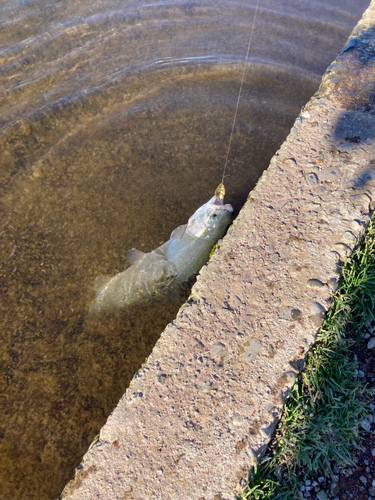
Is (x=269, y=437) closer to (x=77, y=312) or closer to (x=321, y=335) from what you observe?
(x=321, y=335)

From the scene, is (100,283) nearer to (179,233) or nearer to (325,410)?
(179,233)

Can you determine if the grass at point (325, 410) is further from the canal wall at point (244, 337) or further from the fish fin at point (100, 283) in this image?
the fish fin at point (100, 283)

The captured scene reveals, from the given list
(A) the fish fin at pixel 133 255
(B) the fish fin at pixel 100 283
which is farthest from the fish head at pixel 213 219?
(B) the fish fin at pixel 100 283

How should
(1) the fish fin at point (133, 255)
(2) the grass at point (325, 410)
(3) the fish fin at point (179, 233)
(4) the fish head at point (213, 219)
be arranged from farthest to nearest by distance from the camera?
(1) the fish fin at point (133, 255)
(3) the fish fin at point (179, 233)
(4) the fish head at point (213, 219)
(2) the grass at point (325, 410)

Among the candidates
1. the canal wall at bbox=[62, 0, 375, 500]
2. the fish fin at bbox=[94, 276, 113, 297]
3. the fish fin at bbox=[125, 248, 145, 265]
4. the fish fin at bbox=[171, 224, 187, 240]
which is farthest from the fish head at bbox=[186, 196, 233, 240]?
the fish fin at bbox=[94, 276, 113, 297]

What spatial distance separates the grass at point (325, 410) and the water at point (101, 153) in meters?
1.47

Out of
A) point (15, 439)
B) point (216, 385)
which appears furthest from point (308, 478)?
point (15, 439)

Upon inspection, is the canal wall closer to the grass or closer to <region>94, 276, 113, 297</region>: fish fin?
the grass

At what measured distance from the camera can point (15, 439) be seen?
2.84 meters

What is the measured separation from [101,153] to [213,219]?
1912mm

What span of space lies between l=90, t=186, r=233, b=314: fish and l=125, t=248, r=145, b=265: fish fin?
0.09 ft

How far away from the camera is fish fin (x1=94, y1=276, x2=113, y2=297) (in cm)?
352

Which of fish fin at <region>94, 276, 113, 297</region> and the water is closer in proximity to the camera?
the water

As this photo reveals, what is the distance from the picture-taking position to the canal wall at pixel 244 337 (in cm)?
204
